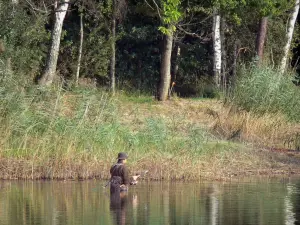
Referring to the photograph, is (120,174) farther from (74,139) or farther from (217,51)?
(217,51)

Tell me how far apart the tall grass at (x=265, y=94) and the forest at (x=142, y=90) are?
34mm

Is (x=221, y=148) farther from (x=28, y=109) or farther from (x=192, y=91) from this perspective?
(x=192, y=91)

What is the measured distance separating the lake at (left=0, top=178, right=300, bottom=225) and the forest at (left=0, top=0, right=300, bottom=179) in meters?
1.39

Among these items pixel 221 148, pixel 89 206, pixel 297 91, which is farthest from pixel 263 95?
pixel 89 206

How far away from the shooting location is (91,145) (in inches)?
878

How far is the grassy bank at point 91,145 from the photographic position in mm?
21703

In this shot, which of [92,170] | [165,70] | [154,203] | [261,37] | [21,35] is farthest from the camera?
[261,37]

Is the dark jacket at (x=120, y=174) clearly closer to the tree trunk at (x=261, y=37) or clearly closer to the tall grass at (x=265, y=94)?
the tall grass at (x=265, y=94)

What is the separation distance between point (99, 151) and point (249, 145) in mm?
5522

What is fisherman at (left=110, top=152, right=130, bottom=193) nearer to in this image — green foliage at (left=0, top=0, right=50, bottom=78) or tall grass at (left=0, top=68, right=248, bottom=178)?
tall grass at (left=0, top=68, right=248, bottom=178)

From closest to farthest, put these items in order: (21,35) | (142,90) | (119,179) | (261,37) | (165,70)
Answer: (119,179)
(21,35)
(165,70)
(261,37)
(142,90)

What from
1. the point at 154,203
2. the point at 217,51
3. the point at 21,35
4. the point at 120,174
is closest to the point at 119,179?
the point at 120,174

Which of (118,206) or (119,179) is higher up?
(119,179)

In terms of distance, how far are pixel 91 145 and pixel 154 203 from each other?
470 cm
